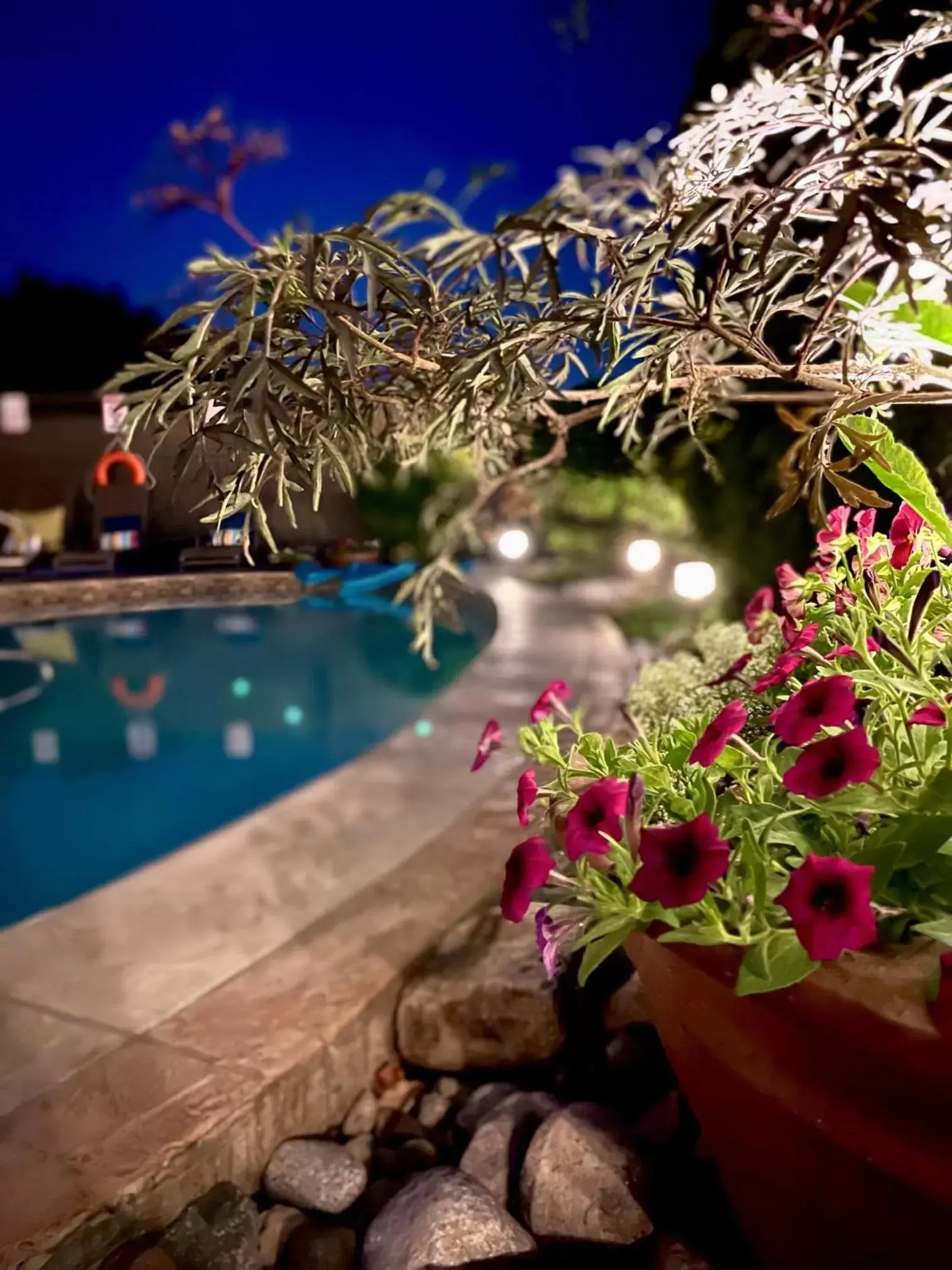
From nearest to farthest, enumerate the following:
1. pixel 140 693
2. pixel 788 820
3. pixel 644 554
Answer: pixel 788 820, pixel 140 693, pixel 644 554

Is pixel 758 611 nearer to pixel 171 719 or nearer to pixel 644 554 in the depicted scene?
pixel 171 719

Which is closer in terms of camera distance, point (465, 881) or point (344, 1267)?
point (344, 1267)

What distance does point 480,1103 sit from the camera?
1.72 meters

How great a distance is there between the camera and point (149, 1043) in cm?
167

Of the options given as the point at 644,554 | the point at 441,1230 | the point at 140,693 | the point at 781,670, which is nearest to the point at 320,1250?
the point at 441,1230

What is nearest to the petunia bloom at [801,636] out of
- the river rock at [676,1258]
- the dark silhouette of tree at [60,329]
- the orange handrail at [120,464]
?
the river rock at [676,1258]

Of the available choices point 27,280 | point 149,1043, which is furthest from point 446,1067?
point 27,280

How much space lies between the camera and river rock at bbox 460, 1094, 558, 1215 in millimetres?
1495

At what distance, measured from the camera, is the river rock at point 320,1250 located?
1.39m

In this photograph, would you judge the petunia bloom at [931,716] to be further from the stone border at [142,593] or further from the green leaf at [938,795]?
the stone border at [142,593]

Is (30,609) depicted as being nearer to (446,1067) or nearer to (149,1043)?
(149,1043)

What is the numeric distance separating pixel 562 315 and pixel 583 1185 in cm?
137

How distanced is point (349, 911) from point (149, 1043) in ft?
2.01

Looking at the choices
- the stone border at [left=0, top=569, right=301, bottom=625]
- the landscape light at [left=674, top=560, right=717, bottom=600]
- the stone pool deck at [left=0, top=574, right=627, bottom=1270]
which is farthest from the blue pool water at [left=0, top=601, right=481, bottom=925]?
the landscape light at [left=674, top=560, right=717, bottom=600]
